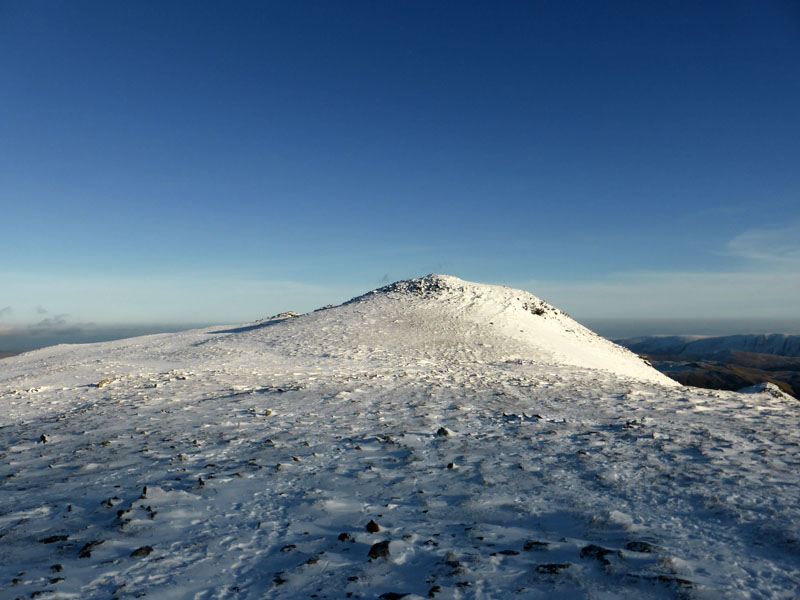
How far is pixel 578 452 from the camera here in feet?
24.7

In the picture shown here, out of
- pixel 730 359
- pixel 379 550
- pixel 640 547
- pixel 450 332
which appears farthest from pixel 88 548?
pixel 730 359

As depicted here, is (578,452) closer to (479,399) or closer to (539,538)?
(539,538)

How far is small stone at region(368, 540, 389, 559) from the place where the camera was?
4.45m

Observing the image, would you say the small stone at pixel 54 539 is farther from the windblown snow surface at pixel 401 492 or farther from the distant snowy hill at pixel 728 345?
the distant snowy hill at pixel 728 345

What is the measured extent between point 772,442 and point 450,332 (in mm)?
20001

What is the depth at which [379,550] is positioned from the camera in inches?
178

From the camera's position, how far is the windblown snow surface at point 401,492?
4117 millimetres

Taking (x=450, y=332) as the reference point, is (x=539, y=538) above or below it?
below

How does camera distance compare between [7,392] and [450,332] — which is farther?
[450,332]

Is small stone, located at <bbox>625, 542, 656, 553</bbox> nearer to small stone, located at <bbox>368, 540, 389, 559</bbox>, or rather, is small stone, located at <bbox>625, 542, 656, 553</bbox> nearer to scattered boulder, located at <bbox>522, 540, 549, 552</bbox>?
scattered boulder, located at <bbox>522, 540, 549, 552</bbox>

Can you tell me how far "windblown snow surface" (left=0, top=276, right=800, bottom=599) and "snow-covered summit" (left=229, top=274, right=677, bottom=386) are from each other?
26.2 ft

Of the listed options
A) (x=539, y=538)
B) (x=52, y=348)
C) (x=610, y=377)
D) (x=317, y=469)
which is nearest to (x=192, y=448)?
(x=317, y=469)

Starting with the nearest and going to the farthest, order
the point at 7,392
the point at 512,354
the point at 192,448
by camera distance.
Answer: the point at 192,448, the point at 7,392, the point at 512,354

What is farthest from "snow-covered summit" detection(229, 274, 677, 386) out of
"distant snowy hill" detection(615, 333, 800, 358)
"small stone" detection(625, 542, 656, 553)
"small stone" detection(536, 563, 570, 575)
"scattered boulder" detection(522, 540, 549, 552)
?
"distant snowy hill" detection(615, 333, 800, 358)
